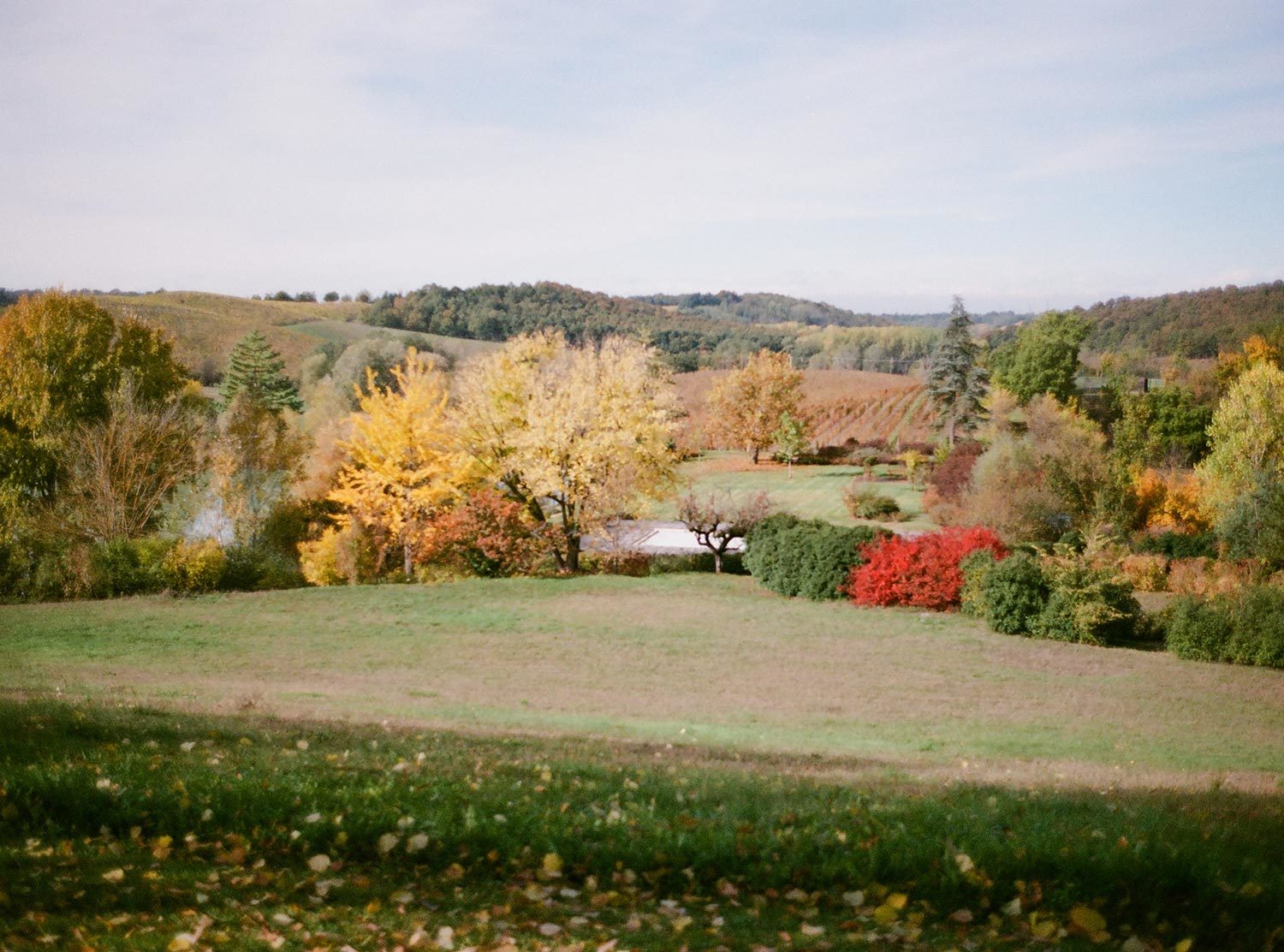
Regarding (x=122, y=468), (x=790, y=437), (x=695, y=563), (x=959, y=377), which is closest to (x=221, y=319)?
(x=790, y=437)

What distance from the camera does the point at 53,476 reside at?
93.5 ft

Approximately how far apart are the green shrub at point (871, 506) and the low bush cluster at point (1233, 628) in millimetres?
20266

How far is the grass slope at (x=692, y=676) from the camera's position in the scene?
12133 mm

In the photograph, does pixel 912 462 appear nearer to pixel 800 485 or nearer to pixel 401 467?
pixel 800 485

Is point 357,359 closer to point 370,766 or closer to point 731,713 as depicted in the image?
point 731,713

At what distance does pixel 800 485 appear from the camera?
48375 mm

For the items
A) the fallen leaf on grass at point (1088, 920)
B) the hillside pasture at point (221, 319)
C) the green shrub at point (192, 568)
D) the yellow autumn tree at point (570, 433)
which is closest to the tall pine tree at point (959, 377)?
the yellow autumn tree at point (570, 433)

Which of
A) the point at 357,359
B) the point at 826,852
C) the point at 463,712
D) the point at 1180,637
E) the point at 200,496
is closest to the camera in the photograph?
the point at 826,852

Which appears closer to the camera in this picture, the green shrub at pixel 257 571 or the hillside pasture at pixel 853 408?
the green shrub at pixel 257 571

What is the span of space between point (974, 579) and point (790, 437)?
30783 millimetres

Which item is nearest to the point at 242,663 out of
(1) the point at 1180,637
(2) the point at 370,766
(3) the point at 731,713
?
(3) the point at 731,713

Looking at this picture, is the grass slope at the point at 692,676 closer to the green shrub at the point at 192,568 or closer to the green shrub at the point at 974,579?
the green shrub at the point at 974,579

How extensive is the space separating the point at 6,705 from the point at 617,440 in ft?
64.3

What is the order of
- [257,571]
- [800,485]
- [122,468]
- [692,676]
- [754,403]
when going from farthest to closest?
[754,403], [800,485], [122,468], [257,571], [692,676]
